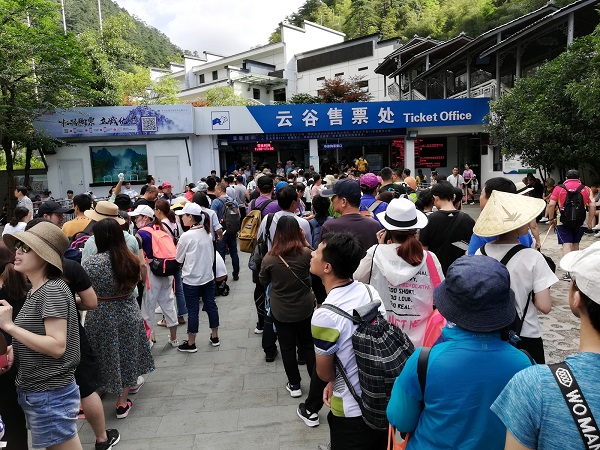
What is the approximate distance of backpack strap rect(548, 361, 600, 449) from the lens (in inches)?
41.5

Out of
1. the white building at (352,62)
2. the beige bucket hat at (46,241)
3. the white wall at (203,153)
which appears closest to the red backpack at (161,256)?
the beige bucket hat at (46,241)

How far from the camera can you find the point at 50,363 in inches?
96.7

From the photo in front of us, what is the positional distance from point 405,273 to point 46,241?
2115mm

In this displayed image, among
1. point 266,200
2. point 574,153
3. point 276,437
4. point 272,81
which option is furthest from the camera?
point 272,81

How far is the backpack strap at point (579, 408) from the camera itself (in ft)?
3.46

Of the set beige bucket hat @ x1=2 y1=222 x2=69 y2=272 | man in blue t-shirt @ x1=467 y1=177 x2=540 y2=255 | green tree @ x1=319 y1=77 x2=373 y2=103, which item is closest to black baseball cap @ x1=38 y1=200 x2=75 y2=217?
beige bucket hat @ x1=2 y1=222 x2=69 y2=272

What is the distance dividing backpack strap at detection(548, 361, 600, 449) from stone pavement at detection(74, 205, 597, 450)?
2416 mm

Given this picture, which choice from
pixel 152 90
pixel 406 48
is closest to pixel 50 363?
pixel 406 48

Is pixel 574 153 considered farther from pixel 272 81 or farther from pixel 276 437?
pixel 272 81

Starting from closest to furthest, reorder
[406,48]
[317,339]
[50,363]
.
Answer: [317,339] < [50,363] < [406,48]

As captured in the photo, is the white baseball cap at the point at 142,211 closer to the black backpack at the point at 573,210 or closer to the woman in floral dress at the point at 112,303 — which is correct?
the woman in floral dress at the point at 112,303

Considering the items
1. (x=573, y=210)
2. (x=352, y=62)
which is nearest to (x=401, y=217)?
(x=573, y=210)

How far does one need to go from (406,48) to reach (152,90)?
18027 mm

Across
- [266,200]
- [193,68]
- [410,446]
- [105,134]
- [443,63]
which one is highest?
[193,68]
